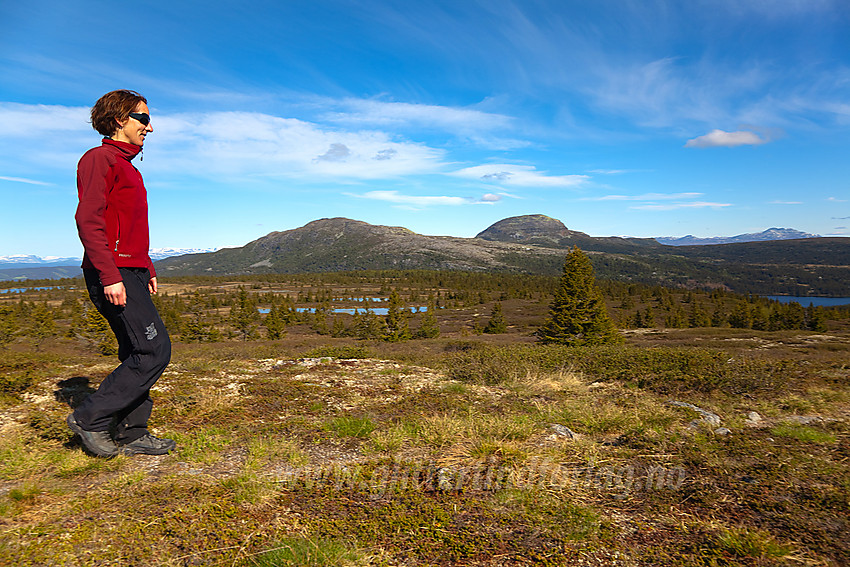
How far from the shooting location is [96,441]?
169 inches

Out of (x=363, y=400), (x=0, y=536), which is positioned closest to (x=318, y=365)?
(x=363, y=400)

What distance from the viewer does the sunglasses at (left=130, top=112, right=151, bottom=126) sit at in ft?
14.8

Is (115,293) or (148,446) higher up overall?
(115,293)

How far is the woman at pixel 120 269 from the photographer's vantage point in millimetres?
3992

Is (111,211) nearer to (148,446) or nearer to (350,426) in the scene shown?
(148,446)

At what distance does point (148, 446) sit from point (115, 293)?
6.37 ft

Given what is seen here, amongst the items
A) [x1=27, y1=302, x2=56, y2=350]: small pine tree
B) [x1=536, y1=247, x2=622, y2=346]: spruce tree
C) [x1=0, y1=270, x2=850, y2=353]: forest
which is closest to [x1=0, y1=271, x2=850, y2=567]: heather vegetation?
[x1=536, y1=247, x2=622, y2=346]: spruce tree

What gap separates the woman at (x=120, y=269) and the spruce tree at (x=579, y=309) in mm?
30753

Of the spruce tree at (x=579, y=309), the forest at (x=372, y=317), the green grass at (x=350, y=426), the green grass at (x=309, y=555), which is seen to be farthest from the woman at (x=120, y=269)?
the forest at (x=372, y=317)

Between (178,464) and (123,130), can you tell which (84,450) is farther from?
(123,130)

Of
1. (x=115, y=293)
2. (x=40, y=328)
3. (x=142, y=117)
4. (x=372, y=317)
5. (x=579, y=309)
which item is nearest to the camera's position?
(x=115, y=293)

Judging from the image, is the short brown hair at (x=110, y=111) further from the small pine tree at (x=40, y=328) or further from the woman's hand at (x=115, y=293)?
the small pine tree at (x=40, y=328)

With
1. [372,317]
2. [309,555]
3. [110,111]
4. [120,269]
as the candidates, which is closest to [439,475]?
[309,555]

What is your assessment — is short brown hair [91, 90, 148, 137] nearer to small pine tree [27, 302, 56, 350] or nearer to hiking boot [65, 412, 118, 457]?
hiking boot [65, 412, 118, 457]
